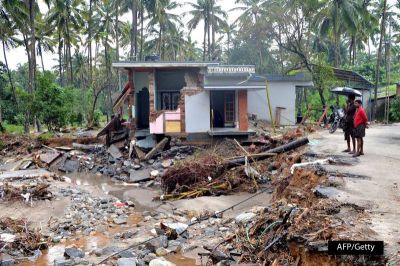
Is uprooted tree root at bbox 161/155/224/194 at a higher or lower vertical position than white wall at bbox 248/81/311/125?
lower

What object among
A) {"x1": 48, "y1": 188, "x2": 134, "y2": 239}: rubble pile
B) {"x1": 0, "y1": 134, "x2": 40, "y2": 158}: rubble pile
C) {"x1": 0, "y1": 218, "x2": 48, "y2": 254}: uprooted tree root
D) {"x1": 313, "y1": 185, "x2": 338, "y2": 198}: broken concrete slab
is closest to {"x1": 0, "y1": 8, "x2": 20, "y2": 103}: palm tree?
{"x1": 0, "y1": 134, "x2": 40, "y2": 158}: rubble pile

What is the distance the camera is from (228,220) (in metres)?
9.74

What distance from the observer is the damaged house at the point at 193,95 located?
1952 centimetres

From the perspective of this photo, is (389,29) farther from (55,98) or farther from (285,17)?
(55,98)

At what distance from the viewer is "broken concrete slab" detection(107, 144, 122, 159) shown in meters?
19.9

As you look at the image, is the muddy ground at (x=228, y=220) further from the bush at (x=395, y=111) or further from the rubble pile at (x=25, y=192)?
the bush at (x=395, y=111)

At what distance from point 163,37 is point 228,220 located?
39.6 metres

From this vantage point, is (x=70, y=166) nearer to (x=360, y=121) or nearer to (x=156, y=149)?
(x=156, y=149)

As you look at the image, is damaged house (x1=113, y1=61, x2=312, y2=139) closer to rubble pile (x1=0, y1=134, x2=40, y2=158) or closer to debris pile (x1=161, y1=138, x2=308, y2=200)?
rubble pile (x1=0, y1=134, x2=40, y2=158)

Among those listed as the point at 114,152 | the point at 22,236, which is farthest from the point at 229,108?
the point at 22,236

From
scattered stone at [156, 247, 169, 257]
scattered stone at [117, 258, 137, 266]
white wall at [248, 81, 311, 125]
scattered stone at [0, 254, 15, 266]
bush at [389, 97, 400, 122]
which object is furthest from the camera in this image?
bush at [389, 97, 400, 122]

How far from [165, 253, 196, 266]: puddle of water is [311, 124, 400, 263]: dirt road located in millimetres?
3087

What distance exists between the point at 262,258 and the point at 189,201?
5.91 m

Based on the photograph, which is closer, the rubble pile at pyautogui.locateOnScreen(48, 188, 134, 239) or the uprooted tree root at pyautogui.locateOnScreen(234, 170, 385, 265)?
the uprooted tree root at pyautogui.locateOnScreen(234, 170, 385, 265)
